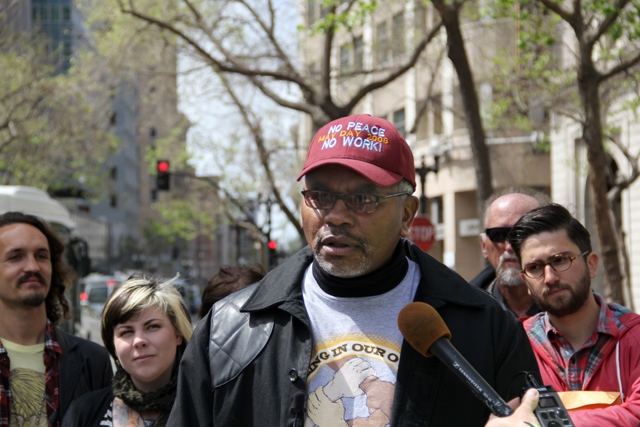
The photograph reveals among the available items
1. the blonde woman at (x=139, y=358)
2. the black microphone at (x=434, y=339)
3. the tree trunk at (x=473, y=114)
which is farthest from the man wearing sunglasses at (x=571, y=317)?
the tree trunk at (x=473, y=114)

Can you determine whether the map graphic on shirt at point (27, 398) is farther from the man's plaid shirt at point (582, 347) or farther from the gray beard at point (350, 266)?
the man's plaid shirt at point (582, 347)

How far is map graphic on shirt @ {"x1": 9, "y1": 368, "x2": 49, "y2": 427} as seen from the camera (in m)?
3.70

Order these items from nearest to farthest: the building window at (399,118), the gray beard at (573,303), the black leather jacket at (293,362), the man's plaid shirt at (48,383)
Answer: the black leather jacket at (293,362)
the gray beard at (573,303)
the man's plaid shirt at (48,383)
the building window at (399,118)

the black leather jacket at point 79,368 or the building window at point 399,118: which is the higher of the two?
the building window at point 399,118

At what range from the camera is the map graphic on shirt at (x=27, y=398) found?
12.1ft

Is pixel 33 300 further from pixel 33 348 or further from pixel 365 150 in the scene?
pixel 365 150

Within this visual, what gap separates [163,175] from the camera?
883 inches

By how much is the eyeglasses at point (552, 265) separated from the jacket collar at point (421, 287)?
74 centimetres

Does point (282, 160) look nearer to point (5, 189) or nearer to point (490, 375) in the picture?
point (5, 189)

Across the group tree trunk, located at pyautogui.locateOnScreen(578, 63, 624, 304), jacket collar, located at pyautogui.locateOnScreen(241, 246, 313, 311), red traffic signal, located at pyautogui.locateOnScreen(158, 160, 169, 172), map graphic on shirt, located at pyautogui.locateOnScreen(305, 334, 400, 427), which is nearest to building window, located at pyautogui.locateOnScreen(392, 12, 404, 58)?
tree trunk, located at pyautogui.locateOnScreen(578, 63, 624, 304)

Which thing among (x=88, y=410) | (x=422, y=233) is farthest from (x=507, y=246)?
(x=422, y=233)

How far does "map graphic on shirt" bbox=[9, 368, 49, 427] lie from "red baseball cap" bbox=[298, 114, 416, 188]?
7.62 feet

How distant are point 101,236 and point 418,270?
92.4 ft

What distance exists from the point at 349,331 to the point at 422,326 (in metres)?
0.41
